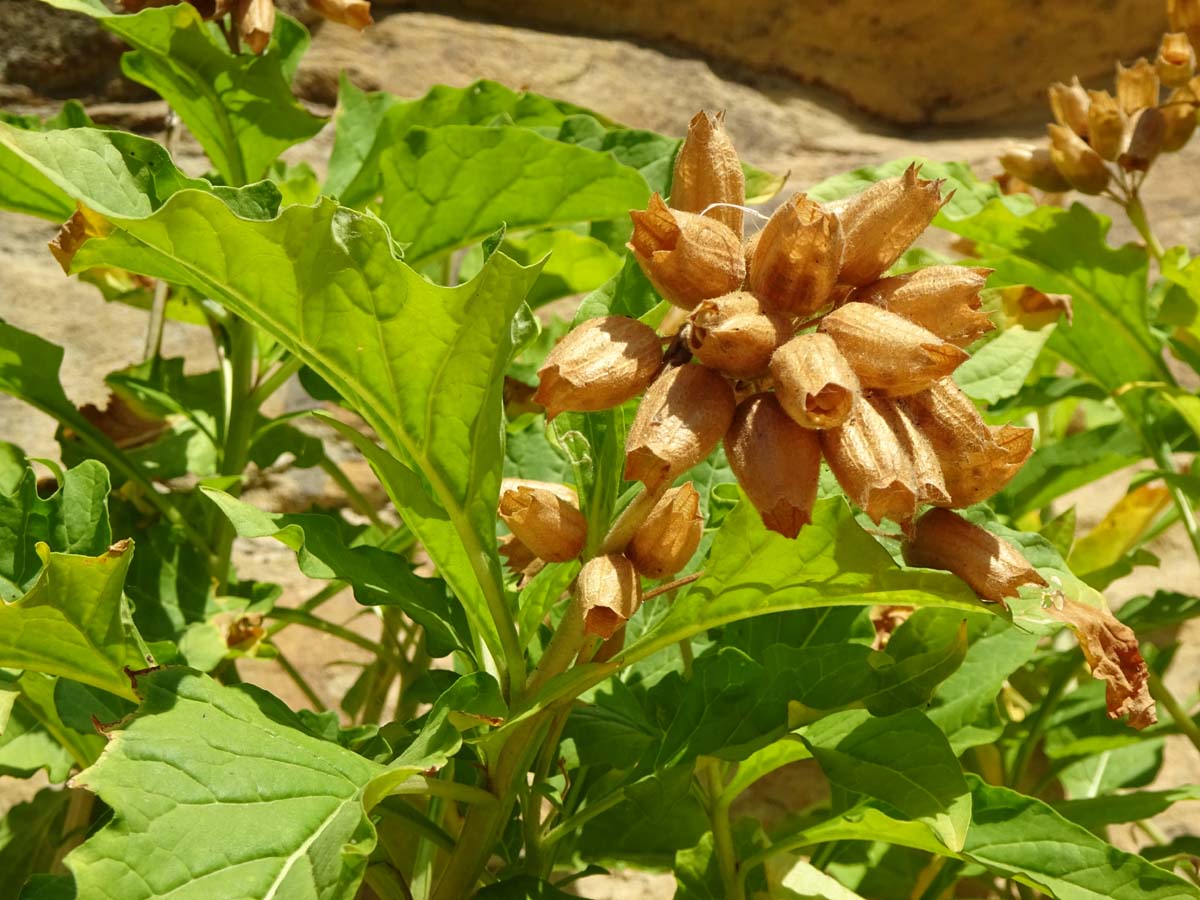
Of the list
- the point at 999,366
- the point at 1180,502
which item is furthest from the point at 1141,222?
the point at 999,366

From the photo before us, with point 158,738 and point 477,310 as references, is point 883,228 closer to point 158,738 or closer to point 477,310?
point 477,310

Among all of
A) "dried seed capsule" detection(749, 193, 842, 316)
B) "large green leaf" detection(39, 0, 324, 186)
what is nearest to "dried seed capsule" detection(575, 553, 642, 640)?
"dried seed capsule" detection(749, 193, 842, 316)

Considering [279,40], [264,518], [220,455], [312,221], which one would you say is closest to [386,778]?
[264,518]

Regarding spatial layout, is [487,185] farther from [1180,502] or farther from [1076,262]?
[1180,502]

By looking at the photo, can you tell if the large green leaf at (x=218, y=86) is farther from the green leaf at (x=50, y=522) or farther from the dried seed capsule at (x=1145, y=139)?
the dried seed capsule at (x=1145, y=139)

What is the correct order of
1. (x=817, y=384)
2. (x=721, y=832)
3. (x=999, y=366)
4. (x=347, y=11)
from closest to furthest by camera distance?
(x=817, y=384) → (x=721, y=832) → (x=999, y=366) → (x=347, y=11)

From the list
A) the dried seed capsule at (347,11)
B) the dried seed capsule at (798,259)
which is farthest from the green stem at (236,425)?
the dried seed capsule at (798,259)
